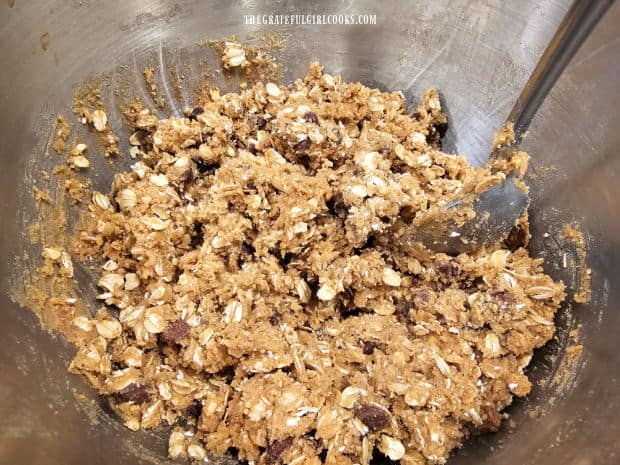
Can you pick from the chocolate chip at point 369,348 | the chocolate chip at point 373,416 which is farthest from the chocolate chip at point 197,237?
the chocolate chip at point 373,416

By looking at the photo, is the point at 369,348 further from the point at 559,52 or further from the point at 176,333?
the point at 559,52

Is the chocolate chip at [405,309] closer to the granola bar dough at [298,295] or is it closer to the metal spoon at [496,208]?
the granola bar dough at [298,295]

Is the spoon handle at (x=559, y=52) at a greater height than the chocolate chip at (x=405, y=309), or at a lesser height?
greater

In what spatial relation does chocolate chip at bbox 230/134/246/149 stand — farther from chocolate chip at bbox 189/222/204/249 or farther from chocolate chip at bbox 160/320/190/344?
chocolate chip at bbox 160/320/190/344

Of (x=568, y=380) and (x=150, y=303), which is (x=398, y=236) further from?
(x=150, y=303)

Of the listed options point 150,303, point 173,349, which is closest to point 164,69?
point 150,303

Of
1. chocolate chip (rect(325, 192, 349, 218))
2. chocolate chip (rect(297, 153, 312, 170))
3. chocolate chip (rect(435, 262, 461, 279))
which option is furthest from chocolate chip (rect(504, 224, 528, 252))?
chocolate chip (rect(297, 153, 312, 170))
